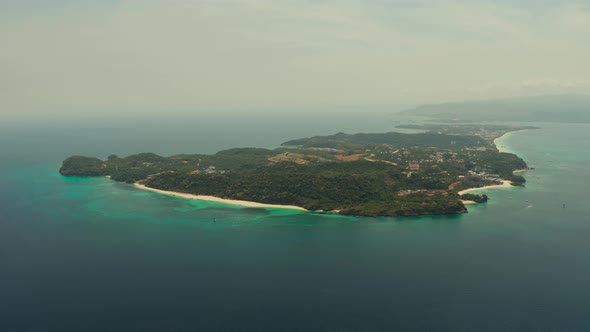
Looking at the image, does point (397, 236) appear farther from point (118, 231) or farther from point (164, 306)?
point (118, 231)

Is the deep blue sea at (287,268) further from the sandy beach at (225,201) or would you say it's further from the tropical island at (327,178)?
the tropical island at (327,178)

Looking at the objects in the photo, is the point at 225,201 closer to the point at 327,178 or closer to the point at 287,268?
the point at 327,178

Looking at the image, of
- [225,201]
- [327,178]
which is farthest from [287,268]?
[327,178]

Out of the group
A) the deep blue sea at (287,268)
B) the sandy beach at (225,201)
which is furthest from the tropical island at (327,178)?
Result: the deep blue sea at (287,268)

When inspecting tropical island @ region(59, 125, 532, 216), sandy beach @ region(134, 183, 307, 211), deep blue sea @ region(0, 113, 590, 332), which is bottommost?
deep blue sea @ region(0, 113, 590, 332)

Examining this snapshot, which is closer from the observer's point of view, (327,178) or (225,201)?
(225,201)

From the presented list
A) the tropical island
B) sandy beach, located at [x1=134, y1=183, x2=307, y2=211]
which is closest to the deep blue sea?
sandy beach, located at [x1=134, y1=183, x2=307, y2=211]

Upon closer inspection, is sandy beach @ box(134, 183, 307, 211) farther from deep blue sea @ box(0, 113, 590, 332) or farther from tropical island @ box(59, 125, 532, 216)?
deep blue sea @ box(0, 113, 590, 332)
